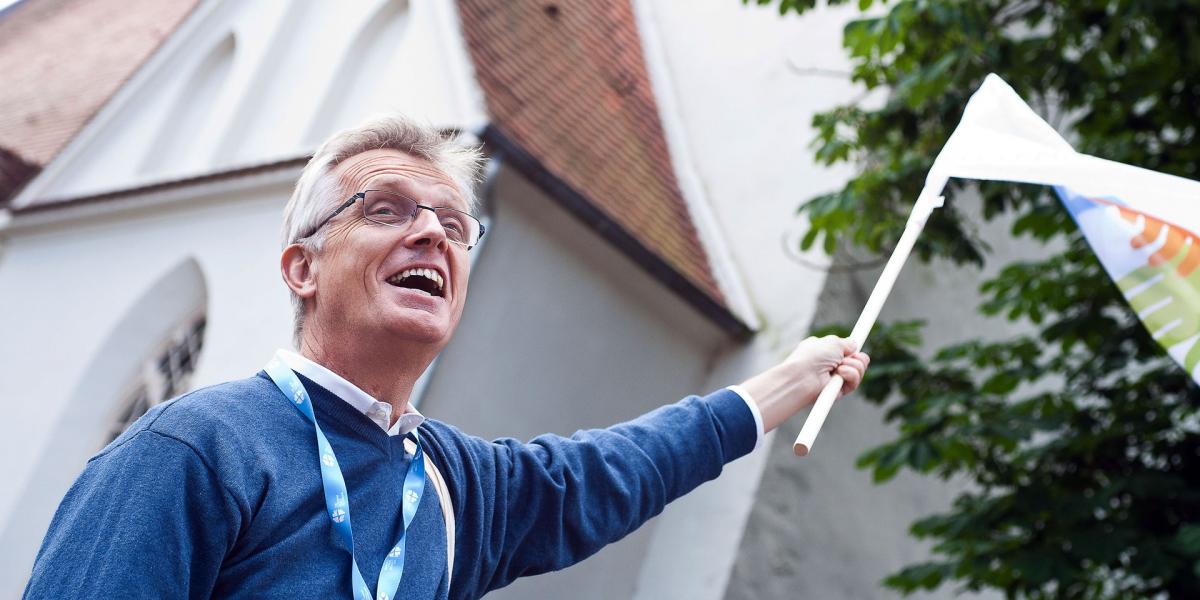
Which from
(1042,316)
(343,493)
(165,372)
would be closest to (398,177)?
(343,493)

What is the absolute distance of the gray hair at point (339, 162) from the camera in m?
2.51

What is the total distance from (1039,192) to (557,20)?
4.53m

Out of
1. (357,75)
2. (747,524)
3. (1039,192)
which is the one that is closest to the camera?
(1039,192)

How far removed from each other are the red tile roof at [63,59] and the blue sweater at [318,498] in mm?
10018

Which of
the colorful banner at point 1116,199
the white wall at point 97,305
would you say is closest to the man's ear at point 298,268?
the colorful banner at point 1116,199

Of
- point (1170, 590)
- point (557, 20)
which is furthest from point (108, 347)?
point (1170, 590)

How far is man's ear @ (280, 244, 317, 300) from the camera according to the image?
249cm

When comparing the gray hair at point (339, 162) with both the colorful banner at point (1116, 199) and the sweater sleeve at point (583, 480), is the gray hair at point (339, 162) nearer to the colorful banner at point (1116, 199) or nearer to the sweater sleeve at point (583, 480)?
the sweater sleeve at point (583, 480)

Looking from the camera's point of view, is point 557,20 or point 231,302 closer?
point 231,302

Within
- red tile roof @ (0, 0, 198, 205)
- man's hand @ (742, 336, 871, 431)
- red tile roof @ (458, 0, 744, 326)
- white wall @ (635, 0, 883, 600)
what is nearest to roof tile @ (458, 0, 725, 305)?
red tile roof @ (458, 0, 744, 326)

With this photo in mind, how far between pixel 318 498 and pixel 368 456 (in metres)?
0.17

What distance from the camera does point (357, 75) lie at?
970cm

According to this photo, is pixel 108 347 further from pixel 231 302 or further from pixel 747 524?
pixel 747 524

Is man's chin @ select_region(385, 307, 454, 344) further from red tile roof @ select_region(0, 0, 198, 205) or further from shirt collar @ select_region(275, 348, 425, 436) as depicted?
red tile roof @ select_region(0, 0, 198, 205)
